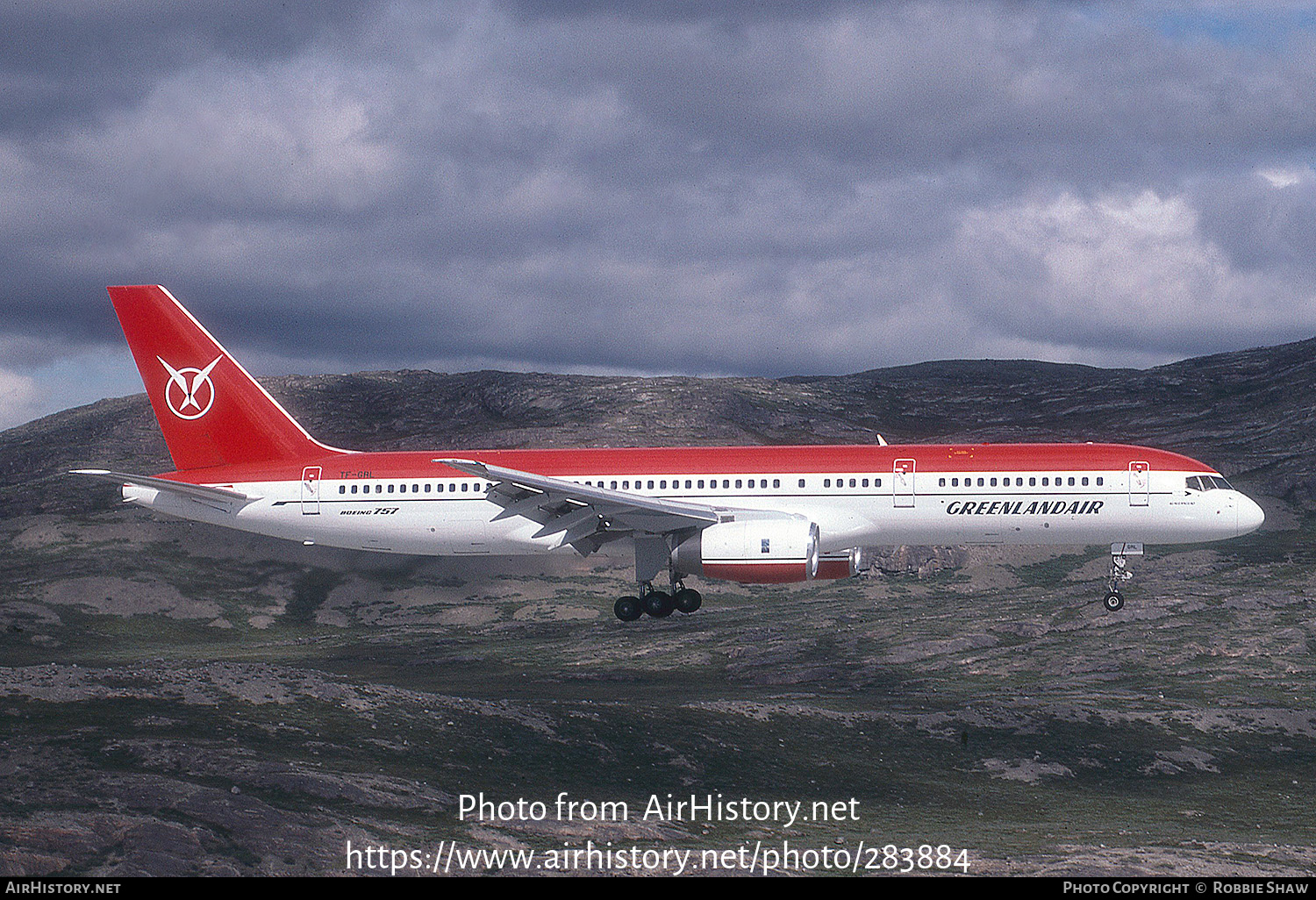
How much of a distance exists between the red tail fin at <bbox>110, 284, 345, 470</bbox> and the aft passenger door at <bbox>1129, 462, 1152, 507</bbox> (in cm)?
3240

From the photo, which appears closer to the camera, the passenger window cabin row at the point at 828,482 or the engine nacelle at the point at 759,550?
the engine nacelle at the point at 759,550

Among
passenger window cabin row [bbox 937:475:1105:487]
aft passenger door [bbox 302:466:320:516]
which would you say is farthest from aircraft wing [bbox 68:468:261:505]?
passenger window cabin row [bbox 937:475:1105:487]

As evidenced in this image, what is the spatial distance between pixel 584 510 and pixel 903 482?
1195 cm

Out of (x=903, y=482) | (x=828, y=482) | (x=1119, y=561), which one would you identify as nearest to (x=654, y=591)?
(x=828, y=482)

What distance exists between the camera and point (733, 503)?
47719 millimetres

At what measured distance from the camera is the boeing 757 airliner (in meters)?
45.7

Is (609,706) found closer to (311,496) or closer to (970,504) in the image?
(311,496)

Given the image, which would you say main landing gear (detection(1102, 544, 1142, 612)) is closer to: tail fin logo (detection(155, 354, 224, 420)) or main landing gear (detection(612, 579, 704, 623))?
main landing gear (detection(612, 579, 704, 623))

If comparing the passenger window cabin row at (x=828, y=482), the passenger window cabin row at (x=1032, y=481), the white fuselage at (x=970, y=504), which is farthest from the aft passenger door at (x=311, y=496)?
the passenger window cabin row at (x=1032, y=481)

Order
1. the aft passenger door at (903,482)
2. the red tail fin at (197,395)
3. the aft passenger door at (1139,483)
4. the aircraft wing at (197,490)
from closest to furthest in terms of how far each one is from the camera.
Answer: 1. the aft passenger door at (1139,483)
2. the aft passenger door at (903,482)
3. the aircraft wing at (197,490)
4. the red tail fin at (197,395)

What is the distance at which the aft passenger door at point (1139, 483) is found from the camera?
46719 millimetres

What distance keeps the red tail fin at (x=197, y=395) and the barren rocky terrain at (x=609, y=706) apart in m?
11.7

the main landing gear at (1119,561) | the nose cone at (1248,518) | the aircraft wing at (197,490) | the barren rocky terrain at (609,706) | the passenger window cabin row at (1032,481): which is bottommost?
the barren rocky terrain at (609,706)

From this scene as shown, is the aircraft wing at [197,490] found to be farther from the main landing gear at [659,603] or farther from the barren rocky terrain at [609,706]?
the main landing gear at [659,603]
